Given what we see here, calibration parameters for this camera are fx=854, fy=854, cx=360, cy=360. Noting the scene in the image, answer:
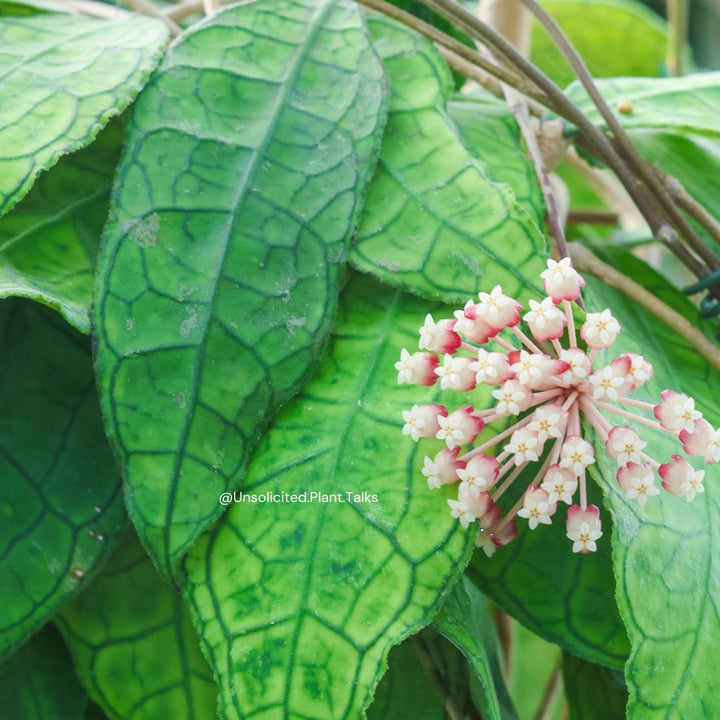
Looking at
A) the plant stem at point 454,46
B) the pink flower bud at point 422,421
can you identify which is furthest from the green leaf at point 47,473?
the plant stem at point 454,46

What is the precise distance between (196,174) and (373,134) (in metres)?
0.10

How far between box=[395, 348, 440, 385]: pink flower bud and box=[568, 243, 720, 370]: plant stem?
7.1 inches

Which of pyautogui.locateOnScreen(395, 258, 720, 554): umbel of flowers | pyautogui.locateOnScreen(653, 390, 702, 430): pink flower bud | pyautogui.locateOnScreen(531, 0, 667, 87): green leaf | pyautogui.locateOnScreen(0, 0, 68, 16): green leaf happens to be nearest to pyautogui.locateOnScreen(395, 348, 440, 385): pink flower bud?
pyautogui.locateOnScreen(395, 258, 720, 554): umbel of flowers

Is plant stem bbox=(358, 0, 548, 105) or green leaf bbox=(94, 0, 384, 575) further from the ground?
plant stem bbox=(358, 0, 548, 105)

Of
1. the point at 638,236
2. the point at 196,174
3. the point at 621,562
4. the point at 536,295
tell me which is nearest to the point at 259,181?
the point at 196,174

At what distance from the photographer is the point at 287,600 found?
37 centimetres

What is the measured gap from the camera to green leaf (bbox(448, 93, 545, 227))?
491 millimetres

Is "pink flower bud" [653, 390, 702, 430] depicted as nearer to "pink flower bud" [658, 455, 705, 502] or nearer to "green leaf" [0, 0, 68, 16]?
"pink flower bud" [658, 455, 705, 502]

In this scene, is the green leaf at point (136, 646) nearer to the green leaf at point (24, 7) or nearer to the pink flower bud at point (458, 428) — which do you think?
the pink flower bud at point (458, 428)

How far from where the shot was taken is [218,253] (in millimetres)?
416

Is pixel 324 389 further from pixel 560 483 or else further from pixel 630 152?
pixel 630 152

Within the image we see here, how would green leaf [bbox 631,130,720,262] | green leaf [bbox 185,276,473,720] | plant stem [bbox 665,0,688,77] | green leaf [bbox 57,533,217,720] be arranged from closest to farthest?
green leaf [bbox 185,276,473,720] → green leaf [bbox 57,533,217,720] → green leaf [bbox 631,130,720,262] → plant stem [bbox 665,0,688,77]

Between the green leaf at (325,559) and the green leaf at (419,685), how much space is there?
12 centimetres

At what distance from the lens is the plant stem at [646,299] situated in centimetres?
54
